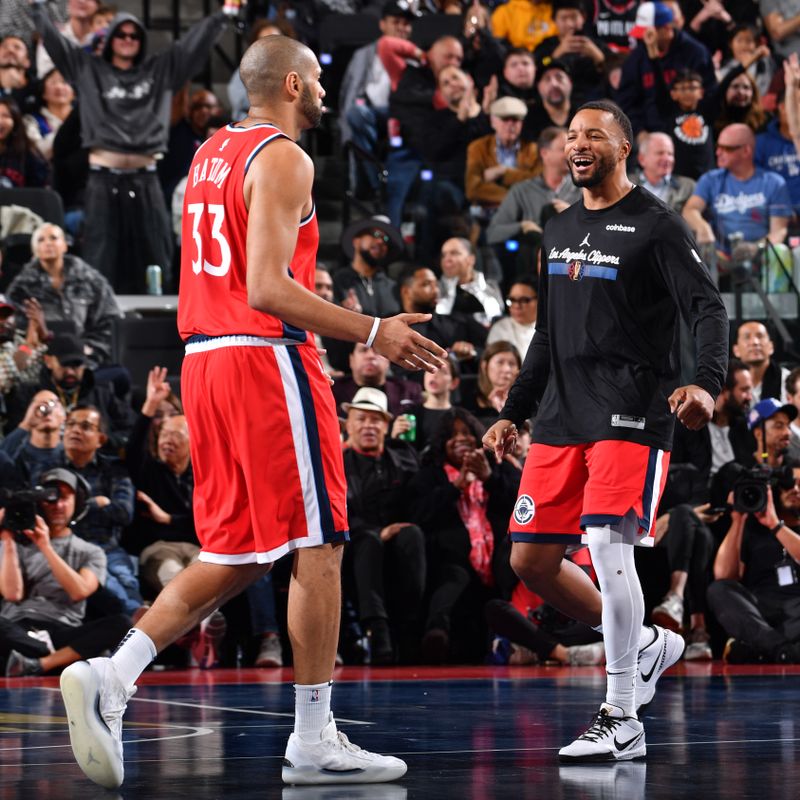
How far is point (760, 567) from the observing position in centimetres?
923

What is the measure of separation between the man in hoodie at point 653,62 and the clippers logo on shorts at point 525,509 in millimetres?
10158

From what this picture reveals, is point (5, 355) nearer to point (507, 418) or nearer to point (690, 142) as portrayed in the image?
point (507, 418)

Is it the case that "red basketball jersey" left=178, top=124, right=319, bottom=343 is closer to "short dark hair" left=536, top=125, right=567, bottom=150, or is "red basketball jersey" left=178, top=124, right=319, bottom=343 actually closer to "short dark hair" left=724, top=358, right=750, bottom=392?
"short dark hair" left=724, top=358, right=750, bottom=392

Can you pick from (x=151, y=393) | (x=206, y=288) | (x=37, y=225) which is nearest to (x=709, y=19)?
(x=37, y=225)

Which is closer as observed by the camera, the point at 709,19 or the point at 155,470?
the point at 155,470

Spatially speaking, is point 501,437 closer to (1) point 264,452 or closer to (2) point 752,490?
(1) point 264,452

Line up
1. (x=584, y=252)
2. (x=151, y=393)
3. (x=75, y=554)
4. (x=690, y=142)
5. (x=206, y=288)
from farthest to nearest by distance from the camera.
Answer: (x=690, y=142)
(x=151, y=393)
(x=75, y=554)
(x=584, y=252)
(x=206, y=288)

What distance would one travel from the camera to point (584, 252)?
4988mm

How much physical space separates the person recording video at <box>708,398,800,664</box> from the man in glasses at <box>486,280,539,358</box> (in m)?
2.50

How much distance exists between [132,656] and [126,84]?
9.31m

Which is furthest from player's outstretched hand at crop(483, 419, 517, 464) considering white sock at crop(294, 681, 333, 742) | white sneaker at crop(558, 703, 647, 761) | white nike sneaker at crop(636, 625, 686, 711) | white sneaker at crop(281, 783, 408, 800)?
white sneaker at crop(281, 783, 408, 800)

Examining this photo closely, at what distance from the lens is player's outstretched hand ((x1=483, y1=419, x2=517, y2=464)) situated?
16.7 feet

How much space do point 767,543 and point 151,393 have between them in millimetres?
3923

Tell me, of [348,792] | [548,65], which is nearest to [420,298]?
[548,65]
